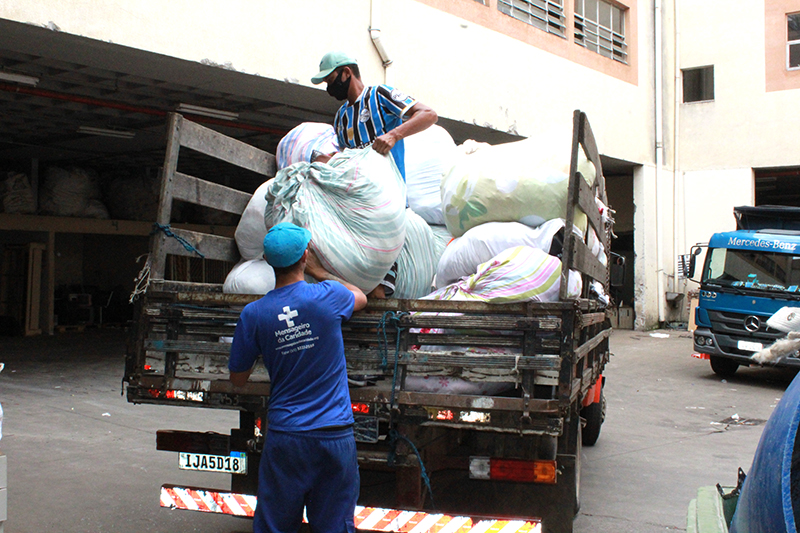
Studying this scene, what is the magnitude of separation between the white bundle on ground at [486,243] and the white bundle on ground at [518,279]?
217mm

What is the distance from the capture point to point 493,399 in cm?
300

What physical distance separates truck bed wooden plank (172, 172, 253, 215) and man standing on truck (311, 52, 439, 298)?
1.77ft

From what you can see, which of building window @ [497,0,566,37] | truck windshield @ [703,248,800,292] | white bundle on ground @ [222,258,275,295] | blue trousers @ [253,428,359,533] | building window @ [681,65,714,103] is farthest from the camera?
building window @ [681,65,714,103]

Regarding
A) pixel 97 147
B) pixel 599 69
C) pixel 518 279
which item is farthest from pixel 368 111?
pixel 599 69

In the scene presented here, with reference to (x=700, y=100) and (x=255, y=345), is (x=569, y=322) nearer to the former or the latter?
(x=255, y=345)

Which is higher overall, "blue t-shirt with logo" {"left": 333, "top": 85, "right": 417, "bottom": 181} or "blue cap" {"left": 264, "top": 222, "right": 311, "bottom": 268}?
"blue t-shirt with logo" {"left": 333, "top": 85, "right": 417, "bottom": 181}

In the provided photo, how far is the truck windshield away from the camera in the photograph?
9.57m

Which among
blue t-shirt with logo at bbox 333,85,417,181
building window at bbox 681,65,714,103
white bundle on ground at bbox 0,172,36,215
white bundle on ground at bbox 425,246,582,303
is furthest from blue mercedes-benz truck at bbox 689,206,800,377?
white bundle on ground at bbox 0,172,36,215

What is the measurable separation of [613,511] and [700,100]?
50.6 ft

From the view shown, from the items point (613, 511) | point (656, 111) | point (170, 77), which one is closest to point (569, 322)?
point (613, 511)

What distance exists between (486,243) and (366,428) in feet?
4.29

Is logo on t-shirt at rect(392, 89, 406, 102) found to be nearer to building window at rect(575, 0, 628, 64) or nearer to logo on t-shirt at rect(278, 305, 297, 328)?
logo on t-shirt at rect(278, 305, 297, 328)

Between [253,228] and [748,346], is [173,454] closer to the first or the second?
[253,228]

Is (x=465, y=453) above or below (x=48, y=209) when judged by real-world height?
below
